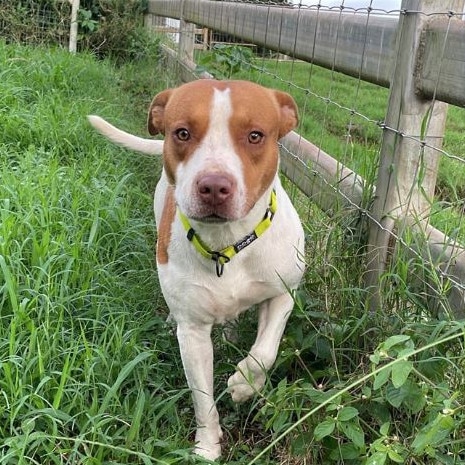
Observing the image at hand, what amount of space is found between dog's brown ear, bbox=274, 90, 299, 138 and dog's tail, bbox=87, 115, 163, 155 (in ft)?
4.29

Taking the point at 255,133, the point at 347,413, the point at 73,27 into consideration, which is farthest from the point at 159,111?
the point at 73,27

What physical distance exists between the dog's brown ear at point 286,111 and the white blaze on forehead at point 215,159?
380 mm

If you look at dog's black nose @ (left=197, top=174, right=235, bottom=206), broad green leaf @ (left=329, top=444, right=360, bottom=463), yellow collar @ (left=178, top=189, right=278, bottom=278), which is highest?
dog's black nose @ (left=197, top=174, right=235, bottom=206)

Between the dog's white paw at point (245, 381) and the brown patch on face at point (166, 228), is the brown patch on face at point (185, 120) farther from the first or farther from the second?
the dog's white paw at point (245, 381)

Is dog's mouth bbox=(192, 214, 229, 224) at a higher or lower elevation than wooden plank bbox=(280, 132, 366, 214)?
higher

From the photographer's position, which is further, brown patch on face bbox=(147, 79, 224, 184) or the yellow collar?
the yellow collar

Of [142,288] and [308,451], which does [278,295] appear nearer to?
[308,451]

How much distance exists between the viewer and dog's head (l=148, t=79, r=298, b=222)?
233 centimetres

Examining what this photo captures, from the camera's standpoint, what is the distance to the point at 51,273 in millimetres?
3270

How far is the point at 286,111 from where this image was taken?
9.45 feet

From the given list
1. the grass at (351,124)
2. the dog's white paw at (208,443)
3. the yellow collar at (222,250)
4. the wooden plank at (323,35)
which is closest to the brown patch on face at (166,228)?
the yellow collar at (222,250)

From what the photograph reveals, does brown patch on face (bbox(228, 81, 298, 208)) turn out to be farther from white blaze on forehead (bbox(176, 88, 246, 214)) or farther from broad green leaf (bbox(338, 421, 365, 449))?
broad green leaf (bbox(338, 421, 365, 449))

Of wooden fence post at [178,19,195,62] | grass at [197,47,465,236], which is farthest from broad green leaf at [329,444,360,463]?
wooden fence post at [178,19,195,62]

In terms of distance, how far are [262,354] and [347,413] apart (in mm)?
629
